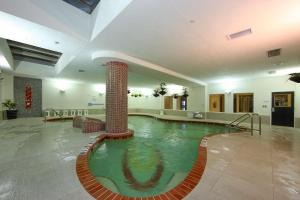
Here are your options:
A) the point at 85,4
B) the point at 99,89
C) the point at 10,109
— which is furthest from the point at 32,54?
the point at 99,89

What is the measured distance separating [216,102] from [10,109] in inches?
502

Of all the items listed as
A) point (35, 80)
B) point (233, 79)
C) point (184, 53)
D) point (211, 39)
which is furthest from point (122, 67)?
point (35, 80)

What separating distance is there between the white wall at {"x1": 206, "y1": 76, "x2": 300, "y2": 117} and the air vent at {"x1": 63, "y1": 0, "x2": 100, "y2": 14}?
8651mm

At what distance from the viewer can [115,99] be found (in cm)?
510

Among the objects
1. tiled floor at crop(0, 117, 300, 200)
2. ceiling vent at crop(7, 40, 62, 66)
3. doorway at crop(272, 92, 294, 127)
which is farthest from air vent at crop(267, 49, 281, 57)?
ceiling vent at crop(7, 40, 62, 66)

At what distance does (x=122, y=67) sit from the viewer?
17.4 feet

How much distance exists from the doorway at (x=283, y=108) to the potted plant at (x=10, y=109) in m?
14.2

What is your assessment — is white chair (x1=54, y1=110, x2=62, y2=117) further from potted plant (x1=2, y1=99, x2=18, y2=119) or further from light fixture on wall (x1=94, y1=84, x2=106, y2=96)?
light fixture on wall (x1=94, y1=84, x2=106, y2=96)

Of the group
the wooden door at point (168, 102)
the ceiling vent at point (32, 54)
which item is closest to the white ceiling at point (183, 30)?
the ceiling vent at point (32, 54)

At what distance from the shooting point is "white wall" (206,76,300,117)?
7.29 metres

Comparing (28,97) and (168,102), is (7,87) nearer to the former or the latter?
(28,97)

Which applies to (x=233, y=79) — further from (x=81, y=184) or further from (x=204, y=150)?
(x=81, y=184)

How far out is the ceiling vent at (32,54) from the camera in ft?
19.6

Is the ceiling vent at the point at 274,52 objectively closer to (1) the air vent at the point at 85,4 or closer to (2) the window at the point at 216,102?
(1) the air vent at the point at 85,4
